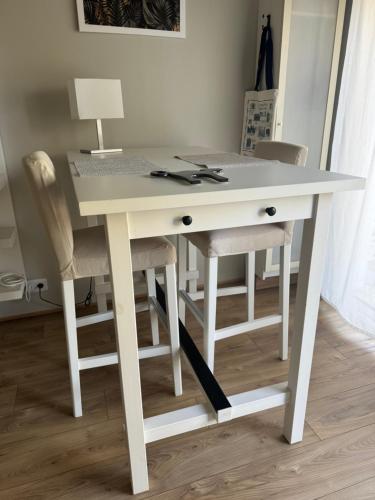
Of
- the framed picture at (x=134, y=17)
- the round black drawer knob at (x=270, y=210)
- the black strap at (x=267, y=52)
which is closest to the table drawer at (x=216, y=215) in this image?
the round black drawer knob at (x=270, y=210)

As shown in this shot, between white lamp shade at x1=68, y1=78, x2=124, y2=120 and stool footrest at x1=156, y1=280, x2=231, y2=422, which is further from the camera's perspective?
white lamp shade at x1=68, y1=78, x2=124, y2=120

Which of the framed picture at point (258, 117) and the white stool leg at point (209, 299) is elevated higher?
the framed picture at point (258, 117)

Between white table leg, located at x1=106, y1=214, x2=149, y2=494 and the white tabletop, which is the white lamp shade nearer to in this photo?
the white tabletop

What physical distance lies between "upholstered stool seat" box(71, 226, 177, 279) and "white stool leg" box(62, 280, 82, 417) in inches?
2.6

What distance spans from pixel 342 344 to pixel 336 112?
1.37m

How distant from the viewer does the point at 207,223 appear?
0.98 meters

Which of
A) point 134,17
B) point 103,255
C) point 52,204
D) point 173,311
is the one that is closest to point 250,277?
point 173,311

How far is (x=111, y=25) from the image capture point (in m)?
1.88

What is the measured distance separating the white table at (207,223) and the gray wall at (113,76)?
37.3 inches

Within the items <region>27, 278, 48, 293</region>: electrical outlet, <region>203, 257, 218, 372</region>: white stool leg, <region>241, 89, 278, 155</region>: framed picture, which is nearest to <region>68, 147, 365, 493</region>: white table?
<region>203, 257, 218, 372</region>: white stool leg

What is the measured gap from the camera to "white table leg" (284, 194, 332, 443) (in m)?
1.08

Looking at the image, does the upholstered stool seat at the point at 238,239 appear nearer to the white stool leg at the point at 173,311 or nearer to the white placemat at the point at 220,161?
the white stool leg at the point at 173,311

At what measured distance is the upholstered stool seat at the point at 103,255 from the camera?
4.27ft

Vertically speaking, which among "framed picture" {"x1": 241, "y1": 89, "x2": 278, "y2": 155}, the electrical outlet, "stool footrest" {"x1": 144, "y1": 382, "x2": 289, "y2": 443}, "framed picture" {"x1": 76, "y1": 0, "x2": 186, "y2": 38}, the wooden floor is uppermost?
"framed picture" {"x1": 76, "y1": 0, "x2": 186, "y2": 38}
